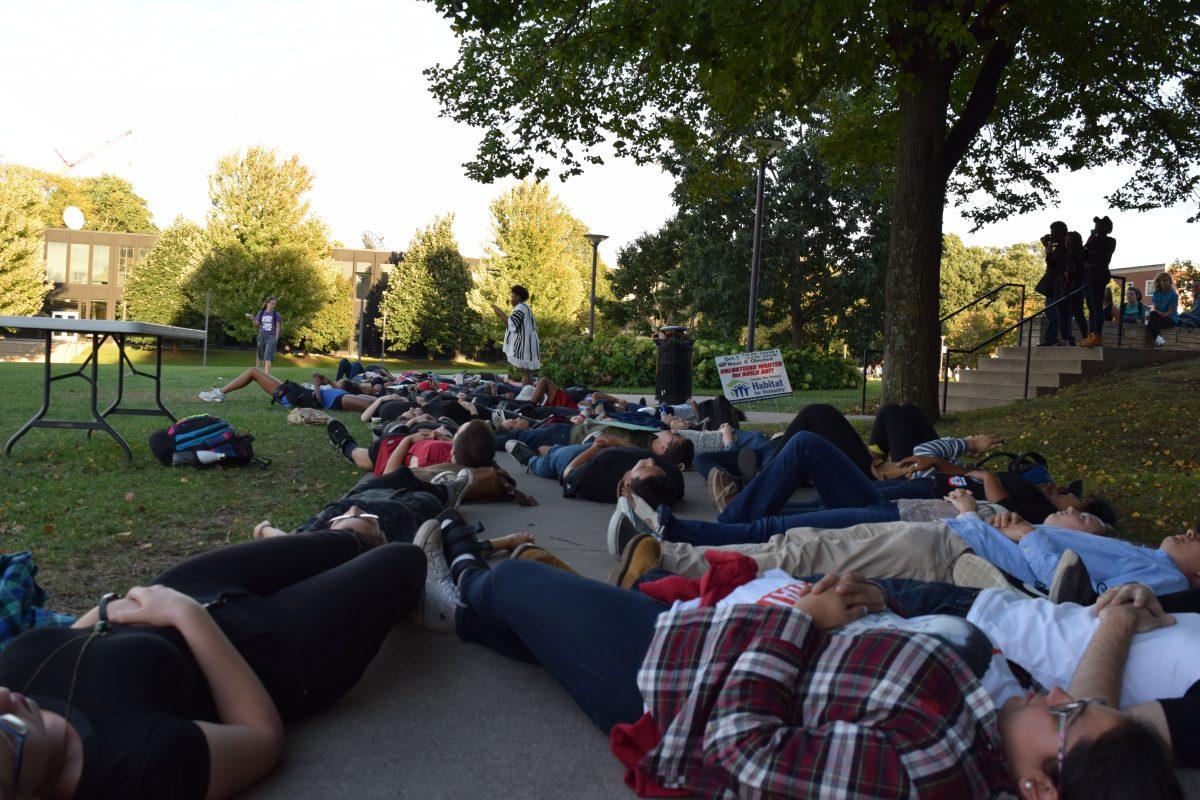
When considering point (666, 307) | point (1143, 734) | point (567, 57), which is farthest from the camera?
point (666, 307)

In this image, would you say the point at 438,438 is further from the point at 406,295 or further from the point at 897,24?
the point at 406,295

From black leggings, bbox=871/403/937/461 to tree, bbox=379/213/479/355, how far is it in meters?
40.8

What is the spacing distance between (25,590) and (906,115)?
418 inches

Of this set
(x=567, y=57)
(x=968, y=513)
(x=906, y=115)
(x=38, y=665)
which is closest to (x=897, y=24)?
(x=906, y=115)

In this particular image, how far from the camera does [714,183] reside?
14578 millimetres

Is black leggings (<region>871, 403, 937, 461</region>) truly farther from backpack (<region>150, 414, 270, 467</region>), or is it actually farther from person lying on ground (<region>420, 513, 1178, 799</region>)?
backpack (<region>150, 414, 270, 467</region>)

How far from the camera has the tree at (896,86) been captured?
9.49 m

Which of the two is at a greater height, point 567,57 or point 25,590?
point 567,57

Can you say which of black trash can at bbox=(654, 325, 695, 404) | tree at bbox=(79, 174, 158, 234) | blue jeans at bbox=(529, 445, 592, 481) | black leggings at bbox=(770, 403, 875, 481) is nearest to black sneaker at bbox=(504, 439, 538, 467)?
blue jeans at bbox=(529, 445, 592, 481)

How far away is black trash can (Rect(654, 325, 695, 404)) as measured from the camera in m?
17.1

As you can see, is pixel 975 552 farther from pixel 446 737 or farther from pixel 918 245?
pixel 918 245

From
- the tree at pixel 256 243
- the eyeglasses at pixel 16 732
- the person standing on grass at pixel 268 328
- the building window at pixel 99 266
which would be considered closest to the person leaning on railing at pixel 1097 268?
the eyeglasses at pixel 16 732

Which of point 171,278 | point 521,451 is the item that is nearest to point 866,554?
point 521,451

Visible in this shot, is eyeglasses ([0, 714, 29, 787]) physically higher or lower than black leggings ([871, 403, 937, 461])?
lower
